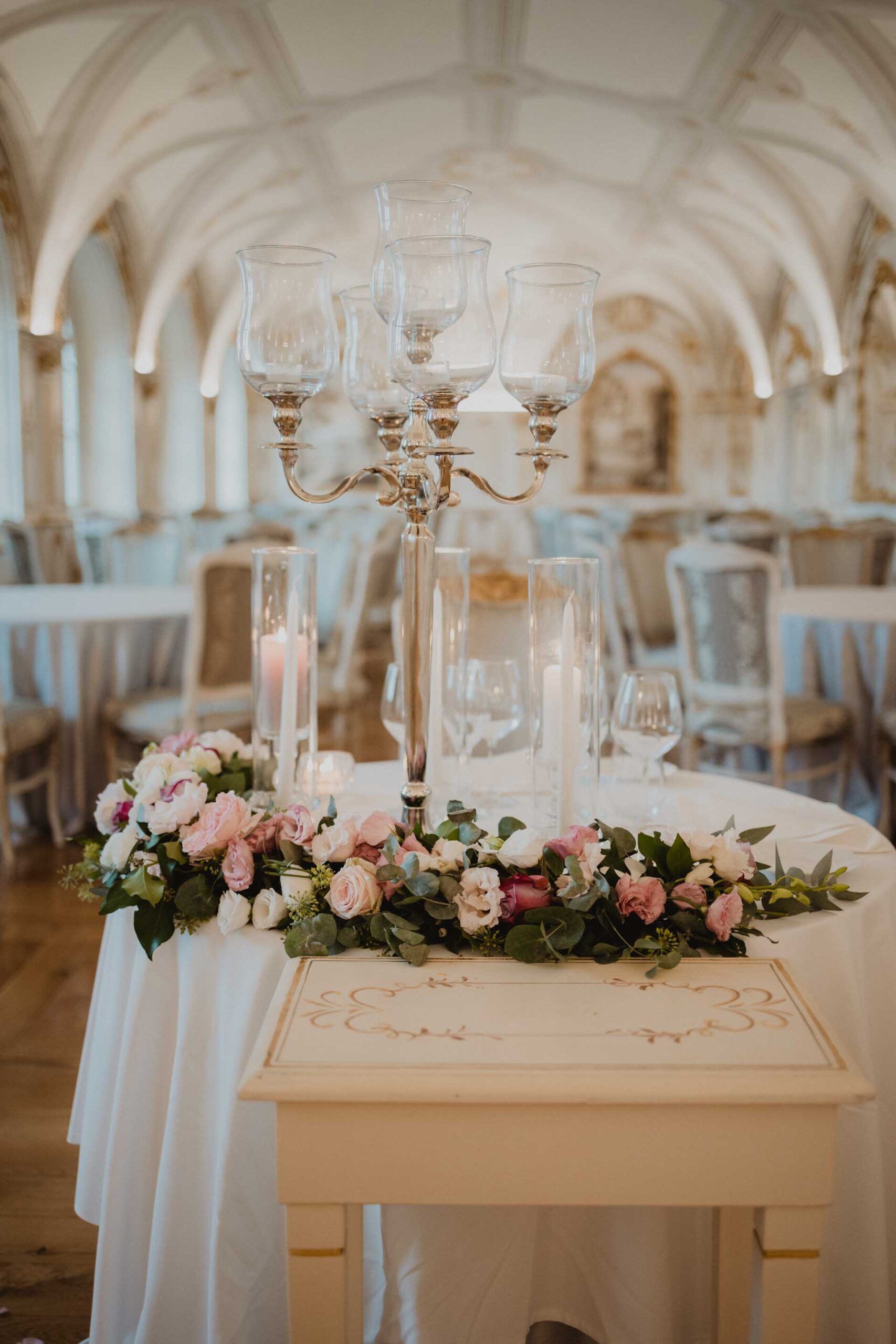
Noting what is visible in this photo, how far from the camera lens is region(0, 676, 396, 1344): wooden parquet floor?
1735mm

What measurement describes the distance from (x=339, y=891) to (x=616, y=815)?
0.54m

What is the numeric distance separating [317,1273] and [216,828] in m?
0.50

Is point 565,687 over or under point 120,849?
over

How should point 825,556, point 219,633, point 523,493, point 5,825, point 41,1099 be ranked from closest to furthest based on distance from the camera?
point 523,493
point 41,1099
point 219,633
point 5,825
point 825,556

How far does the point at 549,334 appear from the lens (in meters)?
1.34

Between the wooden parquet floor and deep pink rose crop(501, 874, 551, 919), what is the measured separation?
68cm

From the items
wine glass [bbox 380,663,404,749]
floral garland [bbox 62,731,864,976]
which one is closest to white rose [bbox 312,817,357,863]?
floral garland [bbox 62,731,864,976]

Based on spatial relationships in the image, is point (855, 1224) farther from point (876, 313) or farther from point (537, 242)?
point (537, 242)

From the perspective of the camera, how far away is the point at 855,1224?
4.25ft

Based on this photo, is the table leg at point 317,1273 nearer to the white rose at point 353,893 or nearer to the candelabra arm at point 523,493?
the white rose at point 353,893

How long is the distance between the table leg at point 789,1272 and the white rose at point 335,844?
0.57 m

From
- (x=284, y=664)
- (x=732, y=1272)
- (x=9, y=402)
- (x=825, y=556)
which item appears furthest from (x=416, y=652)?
(x=9, y=402)

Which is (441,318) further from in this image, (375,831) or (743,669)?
(743,669)

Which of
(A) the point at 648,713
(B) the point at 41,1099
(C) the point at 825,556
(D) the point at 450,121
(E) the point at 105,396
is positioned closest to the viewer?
(A) the point at 648,713
